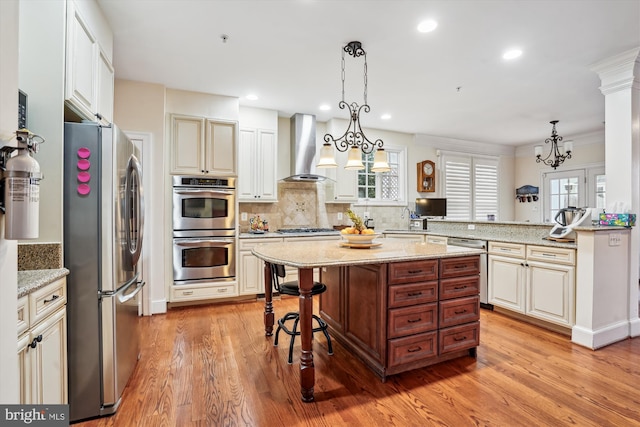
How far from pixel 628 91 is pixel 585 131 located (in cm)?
373

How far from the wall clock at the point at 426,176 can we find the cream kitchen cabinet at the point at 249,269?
10.8 ft

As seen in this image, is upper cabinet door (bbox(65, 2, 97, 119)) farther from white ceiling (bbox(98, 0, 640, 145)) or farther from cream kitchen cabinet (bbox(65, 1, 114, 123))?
white ceiling (bbox(98, 0, 640, 145))

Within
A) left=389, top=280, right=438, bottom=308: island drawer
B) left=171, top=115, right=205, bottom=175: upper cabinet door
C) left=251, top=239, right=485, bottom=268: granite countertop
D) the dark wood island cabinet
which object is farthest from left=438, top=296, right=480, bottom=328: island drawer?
left=171, top=115, right=205, bottom=175: upper cabinet door

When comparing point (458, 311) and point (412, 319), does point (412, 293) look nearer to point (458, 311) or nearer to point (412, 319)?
point (412, 319)

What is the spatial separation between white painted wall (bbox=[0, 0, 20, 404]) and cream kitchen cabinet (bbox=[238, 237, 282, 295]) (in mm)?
2998

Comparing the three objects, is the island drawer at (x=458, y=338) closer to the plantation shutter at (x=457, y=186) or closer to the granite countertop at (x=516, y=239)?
the granite countertop at (x=516, y=239)

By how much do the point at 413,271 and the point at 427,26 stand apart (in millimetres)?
1988

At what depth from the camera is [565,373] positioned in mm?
2285

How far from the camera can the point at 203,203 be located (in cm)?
393

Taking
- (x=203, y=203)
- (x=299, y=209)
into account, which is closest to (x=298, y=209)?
(x=299, y=209)

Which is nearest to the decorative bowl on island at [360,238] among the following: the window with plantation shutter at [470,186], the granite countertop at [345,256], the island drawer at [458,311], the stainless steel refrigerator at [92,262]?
the granite countertop at [345,256]

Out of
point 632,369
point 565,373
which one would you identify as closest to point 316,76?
point 565,373

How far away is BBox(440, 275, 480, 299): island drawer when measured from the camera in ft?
7.81

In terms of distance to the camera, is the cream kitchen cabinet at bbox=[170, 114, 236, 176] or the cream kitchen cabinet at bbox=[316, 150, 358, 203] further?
the cream kitchen cabinet at bbox=[316, 150, 358, 203]
